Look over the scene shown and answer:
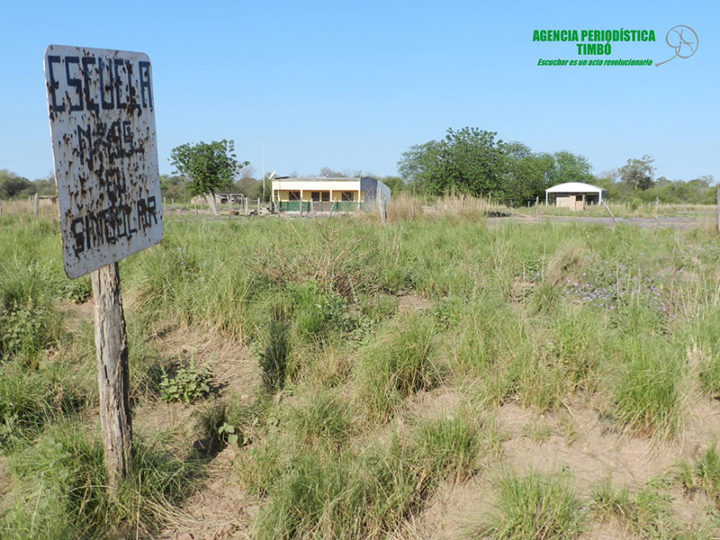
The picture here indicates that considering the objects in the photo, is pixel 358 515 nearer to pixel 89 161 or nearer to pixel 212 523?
pixel 212 523

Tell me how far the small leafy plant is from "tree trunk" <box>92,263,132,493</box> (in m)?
1.09

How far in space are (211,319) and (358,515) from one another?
2.79m

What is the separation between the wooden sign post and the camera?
1994mm

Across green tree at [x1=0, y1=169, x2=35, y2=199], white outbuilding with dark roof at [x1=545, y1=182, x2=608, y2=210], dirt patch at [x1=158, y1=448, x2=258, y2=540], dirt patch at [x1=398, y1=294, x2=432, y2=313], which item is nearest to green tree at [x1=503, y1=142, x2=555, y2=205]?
white outbuilding with dark roof at [x1=545, y1=182, x2=608, y2=210]

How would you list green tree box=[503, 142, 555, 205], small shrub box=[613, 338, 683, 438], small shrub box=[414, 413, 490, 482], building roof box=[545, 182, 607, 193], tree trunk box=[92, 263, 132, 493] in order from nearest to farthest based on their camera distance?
tree trunk box=[92, 263, 132, 493]
small shrub box=[414, 413, 490, 482]
small shrub box=[613, 338, 683, 438]
building roof box=[545, 182, 607, 193]
green tree box=[503, 142, 555, 205]

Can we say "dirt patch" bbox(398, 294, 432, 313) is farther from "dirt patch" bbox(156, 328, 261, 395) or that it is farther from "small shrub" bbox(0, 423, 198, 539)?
"small shrub" bbox(0, 423, 198, 539)

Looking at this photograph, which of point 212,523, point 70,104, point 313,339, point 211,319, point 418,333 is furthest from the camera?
point 211,319

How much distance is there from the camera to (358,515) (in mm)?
2322

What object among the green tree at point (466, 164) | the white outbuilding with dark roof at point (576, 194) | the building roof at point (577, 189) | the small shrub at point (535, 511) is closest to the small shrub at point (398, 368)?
the small shrub at point (535, 511)

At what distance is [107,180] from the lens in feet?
7.31

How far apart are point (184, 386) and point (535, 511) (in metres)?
2.43

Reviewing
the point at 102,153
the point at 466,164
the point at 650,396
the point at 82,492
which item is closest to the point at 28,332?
the point at 82,492

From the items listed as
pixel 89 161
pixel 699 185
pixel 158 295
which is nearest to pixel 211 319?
pixel 158 295

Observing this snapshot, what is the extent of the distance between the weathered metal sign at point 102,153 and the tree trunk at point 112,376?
0.21m
